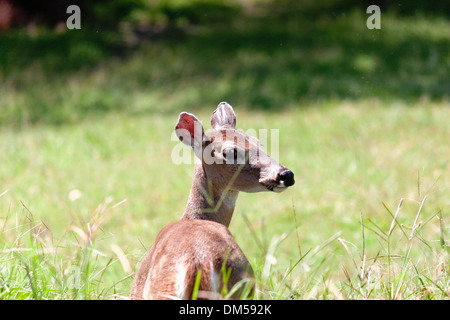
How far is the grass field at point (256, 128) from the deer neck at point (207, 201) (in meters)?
0.48

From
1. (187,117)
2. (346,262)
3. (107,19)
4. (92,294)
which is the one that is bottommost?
(346,262)

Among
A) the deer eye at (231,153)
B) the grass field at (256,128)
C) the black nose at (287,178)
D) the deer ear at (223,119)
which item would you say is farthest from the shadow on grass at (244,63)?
the black nose at (287,178)

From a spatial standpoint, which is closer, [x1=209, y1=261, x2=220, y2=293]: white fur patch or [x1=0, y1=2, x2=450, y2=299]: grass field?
[x1=209, y1=261, x2=220, y2=293]: white fur patch

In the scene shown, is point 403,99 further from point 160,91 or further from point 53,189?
point 53,189

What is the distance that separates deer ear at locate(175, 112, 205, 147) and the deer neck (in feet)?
0.53

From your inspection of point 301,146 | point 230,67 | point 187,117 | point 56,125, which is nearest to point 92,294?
point 187,117

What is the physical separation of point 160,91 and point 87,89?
132 centimetres

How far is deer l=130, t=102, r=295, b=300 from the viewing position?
287 cm

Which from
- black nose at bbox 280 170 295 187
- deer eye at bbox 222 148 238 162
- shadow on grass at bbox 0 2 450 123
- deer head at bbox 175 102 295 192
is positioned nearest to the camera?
black nose at bbox 280 170 295 187

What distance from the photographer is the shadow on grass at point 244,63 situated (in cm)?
1285

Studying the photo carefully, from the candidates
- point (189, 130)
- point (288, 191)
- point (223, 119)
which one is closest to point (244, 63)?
point (288, 191)

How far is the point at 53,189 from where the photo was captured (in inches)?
353

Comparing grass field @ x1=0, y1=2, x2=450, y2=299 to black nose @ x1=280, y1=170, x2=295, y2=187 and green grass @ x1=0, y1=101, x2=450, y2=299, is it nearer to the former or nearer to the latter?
green grass @ x1=0, y1=101, x2=450, y2=299

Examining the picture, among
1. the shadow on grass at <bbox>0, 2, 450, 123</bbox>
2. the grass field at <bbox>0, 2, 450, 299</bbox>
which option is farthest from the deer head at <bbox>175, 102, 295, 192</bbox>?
the shadow on grass at <bbox>0, 2, 450, 123</bbox>
